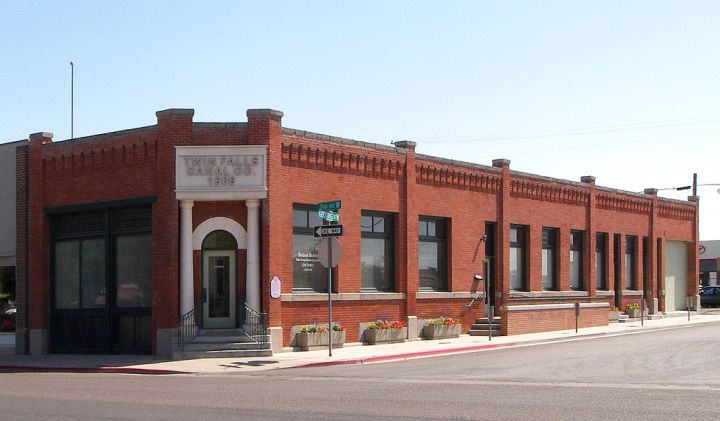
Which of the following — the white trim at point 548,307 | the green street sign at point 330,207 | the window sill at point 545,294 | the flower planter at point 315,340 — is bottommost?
the flower planter at point 315,340

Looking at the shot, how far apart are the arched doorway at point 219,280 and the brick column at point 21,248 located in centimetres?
694

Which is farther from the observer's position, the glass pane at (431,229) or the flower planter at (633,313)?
the flower planter at (633,313)

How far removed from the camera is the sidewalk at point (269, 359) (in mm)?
24109

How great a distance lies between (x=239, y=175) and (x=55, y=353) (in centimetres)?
879

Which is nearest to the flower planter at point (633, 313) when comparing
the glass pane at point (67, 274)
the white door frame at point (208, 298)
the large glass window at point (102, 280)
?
the white door frame at point (208, 298)

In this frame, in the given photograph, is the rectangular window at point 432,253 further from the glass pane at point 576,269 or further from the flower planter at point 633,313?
the flower planter at point 633,313

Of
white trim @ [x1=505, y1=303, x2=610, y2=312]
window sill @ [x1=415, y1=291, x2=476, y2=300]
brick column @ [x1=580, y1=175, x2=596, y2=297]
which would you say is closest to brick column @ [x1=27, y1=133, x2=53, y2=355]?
window sill @ [x1=415, y1=291, x2=476, y2=300]

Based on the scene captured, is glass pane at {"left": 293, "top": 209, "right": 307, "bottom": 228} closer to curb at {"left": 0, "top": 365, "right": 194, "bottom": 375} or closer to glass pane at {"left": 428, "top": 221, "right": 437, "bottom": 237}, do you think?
glass pane at {"left": 428, "top": 221, "right": 437, "bottom": 237}

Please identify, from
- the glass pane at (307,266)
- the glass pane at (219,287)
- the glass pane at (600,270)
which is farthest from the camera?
the glass pane at (600,270)

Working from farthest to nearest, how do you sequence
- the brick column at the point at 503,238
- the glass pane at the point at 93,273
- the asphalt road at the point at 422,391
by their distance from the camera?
the brick column at the point at 503,238 → the glass pane at the point at 93,273 → the asphalt road at the point at 422,391

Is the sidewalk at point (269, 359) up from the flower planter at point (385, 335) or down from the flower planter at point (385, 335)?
down

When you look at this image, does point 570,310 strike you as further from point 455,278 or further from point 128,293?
point 128,293

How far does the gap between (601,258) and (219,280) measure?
75.2ft

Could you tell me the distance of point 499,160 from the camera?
37.2 meters
